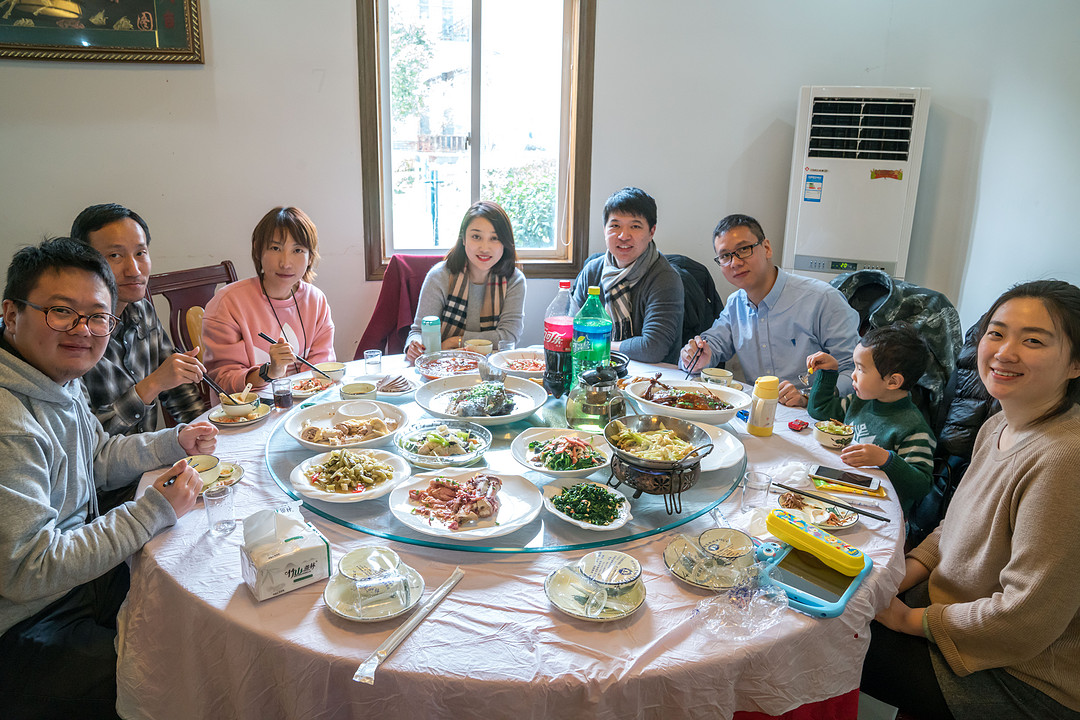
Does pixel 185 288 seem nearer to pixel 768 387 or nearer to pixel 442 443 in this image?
pixel 442 443

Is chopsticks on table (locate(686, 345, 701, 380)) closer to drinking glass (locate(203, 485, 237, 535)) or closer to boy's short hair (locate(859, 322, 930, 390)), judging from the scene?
boy's short hair (locate(859, 322, 930, 390))

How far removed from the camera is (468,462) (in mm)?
1467

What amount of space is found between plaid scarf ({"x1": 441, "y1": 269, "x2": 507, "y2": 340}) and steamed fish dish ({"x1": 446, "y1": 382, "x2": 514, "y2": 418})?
1087 millimetres

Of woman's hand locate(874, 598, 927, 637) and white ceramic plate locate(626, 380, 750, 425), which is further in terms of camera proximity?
white ceramic plate locate(626, 380, 750, 425)

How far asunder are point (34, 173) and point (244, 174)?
93 cm

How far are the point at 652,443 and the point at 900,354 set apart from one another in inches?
30.0

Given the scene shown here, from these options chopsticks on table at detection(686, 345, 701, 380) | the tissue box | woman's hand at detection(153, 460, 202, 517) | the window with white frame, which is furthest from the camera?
the window with white frame

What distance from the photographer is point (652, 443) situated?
1.41 m

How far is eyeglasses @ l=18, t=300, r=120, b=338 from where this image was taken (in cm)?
126

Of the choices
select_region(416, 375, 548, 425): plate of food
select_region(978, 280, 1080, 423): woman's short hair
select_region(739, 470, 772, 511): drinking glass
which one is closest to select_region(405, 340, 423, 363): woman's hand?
select_region(416, 375, 548, 425): plate of food

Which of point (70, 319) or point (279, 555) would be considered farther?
point (70, 319)

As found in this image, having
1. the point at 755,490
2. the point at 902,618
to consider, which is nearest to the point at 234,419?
the point at 755,490

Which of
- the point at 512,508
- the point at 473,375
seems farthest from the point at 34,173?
the point at 512,508

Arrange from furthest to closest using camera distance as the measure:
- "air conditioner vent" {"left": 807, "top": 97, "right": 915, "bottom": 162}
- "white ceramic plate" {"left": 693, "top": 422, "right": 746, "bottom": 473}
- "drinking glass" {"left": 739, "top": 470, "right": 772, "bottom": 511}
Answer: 1. "air conditioner vent" {"left": 807, "top": 97, "right": 915, "bottom": 162}
2. "white ceramic plate" {"left": 693, "top": 422, "right": 746, "bottom": 473}
3. "drinking glass" {"left": 739, "top": 470, "right": 772, "bottom": 511}
